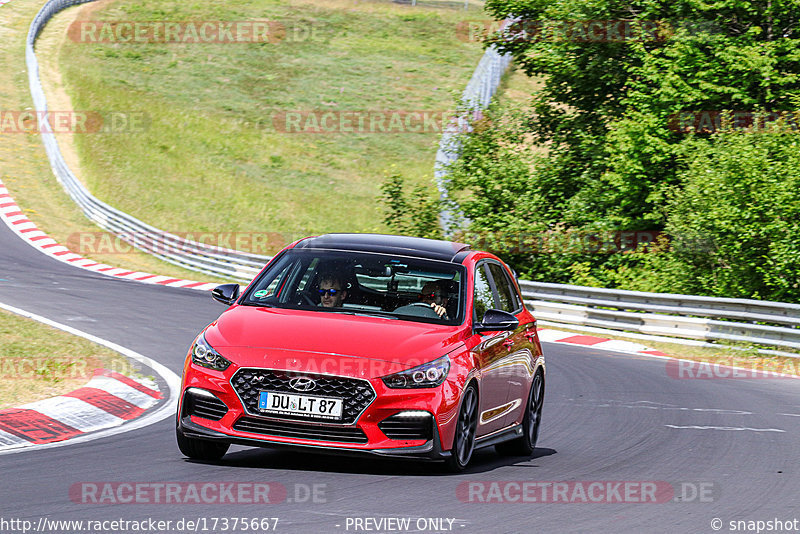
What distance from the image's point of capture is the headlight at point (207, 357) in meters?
7.63

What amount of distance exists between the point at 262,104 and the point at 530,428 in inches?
1893

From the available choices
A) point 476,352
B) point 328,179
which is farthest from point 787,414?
point 328,179

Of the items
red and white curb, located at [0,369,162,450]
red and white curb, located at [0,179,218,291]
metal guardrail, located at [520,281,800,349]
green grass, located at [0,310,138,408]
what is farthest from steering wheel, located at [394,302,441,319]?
red and white curb, located at [0,179,218,291]

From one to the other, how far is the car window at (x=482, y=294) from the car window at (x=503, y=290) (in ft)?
0.79

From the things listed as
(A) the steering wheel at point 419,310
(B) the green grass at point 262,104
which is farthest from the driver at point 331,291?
(B) the green grass at point 262,104

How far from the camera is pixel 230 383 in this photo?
7.54 meters

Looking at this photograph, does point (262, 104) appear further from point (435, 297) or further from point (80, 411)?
point (435, 297)

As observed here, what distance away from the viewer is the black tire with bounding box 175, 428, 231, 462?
7973 millimetres

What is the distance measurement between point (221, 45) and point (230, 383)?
201 feet

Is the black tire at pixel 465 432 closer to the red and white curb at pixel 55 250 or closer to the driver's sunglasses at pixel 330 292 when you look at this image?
the driver's sunglasses at pixel 330 292

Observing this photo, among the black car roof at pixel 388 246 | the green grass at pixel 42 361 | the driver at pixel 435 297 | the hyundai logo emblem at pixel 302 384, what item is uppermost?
the black car roof at pixel 388 246

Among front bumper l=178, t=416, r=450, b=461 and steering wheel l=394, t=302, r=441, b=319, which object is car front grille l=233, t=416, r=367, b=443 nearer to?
front bumper l=178, t=416, r=450, b=461

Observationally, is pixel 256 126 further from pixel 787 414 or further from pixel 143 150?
pixel 787 414

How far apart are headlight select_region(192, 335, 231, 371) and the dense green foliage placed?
51.7 ft
